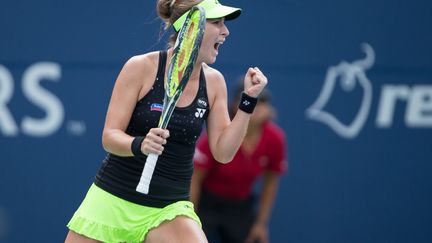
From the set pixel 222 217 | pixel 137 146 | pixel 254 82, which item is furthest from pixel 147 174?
pixel 222 217

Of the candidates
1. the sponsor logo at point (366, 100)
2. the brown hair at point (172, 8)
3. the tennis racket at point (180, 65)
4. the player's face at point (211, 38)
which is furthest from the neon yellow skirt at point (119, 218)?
the sponsor logo at point (366, 100)

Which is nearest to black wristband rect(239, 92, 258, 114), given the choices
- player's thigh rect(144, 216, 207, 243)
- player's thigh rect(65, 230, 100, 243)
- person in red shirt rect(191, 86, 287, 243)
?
player's thigh rect(144, 216, 207, 243)

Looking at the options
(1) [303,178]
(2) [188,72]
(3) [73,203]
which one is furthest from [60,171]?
(2) [188,72]

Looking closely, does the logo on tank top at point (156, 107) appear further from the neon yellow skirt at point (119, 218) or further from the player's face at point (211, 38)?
the neon yellow skirt at point (119, 218)

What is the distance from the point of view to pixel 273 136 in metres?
5.71

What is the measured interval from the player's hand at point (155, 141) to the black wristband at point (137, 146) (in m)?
0.04

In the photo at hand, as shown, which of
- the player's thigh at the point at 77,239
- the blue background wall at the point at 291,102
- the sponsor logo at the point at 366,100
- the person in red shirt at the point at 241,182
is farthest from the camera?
the sponsor logo at the point at 366,100

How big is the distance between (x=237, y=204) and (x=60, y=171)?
3.91 ft

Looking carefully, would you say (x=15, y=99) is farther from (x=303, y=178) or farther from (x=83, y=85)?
(x=303, y=178)

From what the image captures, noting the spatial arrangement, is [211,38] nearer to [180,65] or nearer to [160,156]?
[180,65]

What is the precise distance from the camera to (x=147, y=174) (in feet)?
11.3

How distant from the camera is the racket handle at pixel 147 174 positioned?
341cm

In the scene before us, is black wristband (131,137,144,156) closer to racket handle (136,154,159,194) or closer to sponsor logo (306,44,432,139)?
racket handle (136,154,159,194)

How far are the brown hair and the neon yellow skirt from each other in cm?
75
